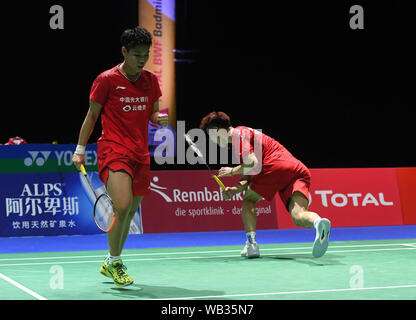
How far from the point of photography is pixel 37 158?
906 cm

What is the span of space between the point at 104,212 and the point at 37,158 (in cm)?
435

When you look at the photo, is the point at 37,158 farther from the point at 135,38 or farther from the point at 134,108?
the point at 135,38

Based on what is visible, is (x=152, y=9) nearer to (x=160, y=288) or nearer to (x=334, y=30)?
(x=334, y=30)

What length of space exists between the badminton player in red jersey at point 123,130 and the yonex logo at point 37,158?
440 cm

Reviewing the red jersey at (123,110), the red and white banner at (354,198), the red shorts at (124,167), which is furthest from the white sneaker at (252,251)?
the red and white banner at (354,198)

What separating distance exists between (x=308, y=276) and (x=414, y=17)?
10151mm

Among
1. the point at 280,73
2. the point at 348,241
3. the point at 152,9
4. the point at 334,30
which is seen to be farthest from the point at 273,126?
the point at 348,241

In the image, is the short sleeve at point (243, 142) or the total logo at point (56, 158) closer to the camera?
the short sleeve at point (243, 142)

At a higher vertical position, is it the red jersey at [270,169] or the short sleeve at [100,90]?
the short sleeve at [100,90]

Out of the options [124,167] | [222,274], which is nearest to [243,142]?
[222,274]

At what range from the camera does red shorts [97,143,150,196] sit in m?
4.75

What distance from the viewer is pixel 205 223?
31.2 ft

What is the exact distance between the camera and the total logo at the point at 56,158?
9031 millimetres

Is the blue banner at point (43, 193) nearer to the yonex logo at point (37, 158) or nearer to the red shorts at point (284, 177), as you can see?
the yonex logo at point (37, 158)
